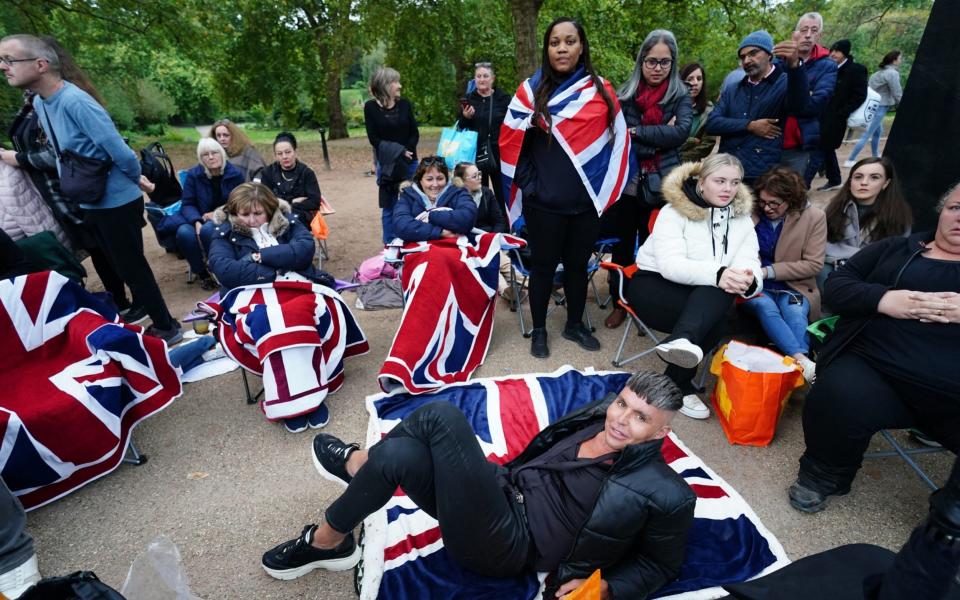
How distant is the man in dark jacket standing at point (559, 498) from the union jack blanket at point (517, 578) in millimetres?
195

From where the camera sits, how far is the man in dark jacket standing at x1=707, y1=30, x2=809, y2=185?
3715 millimetres

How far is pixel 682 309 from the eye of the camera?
3012 mm

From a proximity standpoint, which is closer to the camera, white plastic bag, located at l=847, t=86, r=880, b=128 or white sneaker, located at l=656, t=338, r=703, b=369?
white sneaker, located at l=656, t=338, r=703, b=369

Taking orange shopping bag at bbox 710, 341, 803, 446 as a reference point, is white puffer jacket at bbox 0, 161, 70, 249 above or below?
above

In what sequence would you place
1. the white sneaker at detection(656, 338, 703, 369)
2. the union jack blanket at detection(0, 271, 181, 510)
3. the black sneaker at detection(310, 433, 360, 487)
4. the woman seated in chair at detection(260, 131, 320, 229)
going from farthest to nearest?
the woman seated in chair at detection(260, 131, 320, 229), the white sneaker at detection(656, 338, 703, 369), the union jack blanket at detection(0, 271, 181, 510), the black sneaker at detection(310, 433, 360, 487)

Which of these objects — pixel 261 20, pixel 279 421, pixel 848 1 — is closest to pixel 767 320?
pixel 279 421

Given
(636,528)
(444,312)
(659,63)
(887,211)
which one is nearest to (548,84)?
(659,63)

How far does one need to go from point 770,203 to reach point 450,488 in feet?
9.41

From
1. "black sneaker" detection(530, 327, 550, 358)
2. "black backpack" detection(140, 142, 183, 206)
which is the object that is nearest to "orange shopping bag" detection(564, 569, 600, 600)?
"black sneaker" detection(530, 327, 550, 358)

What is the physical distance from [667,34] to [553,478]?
3047mm

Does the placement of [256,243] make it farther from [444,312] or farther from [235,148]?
[235,148]

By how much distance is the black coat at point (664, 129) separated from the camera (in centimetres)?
352

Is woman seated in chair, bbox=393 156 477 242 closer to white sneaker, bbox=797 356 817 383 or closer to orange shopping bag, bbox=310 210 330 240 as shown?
orange shopping bag, bbox=310 210 330 240

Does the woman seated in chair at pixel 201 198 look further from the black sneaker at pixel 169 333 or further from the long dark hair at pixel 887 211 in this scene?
the long dark hair at pixel 887 211
